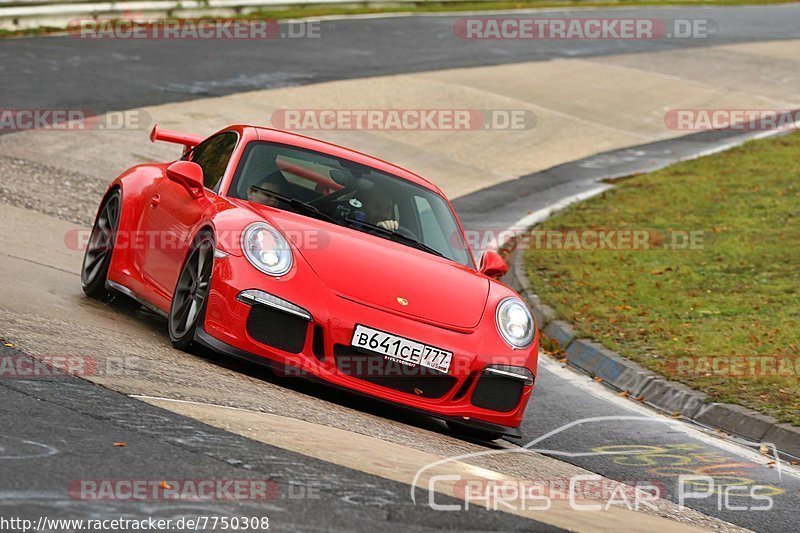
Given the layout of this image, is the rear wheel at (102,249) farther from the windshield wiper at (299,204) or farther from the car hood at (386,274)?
the car hood at (386,274)

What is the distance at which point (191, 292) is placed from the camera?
7.16 meters

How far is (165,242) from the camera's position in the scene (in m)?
7.93

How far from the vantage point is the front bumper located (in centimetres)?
661

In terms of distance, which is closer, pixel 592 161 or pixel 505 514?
pixel 505 514

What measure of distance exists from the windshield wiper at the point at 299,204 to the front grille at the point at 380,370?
125cm

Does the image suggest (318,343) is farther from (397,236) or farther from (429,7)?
(429,7)

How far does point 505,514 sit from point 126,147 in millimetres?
11910

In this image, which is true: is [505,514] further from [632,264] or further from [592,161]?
[592,161]

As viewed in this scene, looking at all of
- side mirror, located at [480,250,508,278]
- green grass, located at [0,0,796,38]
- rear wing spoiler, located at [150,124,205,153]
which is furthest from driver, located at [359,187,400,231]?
green grass, located at [0,0,796,38]

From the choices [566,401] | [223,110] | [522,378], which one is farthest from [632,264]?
[223,110]

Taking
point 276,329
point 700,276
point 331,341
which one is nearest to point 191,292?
point 276,329

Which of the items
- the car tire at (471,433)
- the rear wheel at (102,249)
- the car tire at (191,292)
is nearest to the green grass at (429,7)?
the rear wheel at (102,249)

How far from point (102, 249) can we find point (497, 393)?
11.1ft

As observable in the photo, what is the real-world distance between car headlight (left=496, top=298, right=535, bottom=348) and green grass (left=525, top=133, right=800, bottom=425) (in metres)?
2.01
